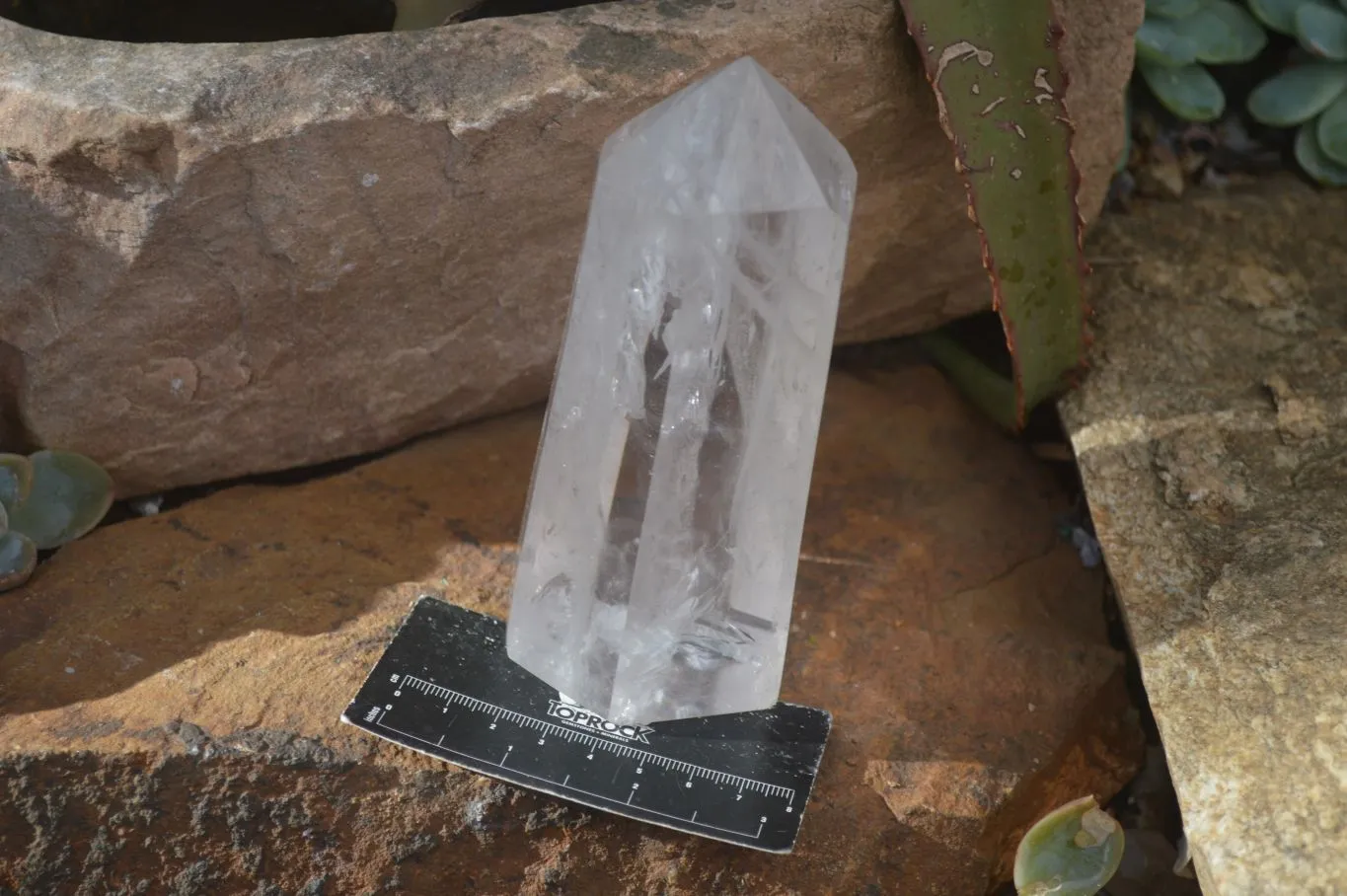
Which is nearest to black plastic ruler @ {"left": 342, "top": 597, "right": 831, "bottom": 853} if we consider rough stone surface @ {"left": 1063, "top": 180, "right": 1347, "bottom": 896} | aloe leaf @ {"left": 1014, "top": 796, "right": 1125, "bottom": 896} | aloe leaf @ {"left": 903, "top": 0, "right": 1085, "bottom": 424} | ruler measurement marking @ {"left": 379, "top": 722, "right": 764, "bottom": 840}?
ruler measurement marking @ {"left": 379, "top": 722, "right": 764, "bottom": 840}

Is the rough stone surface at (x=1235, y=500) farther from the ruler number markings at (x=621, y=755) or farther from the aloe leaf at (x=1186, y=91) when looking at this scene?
the ruler number markings at (x=621, y=755)

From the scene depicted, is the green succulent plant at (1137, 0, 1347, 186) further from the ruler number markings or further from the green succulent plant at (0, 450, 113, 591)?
the green succulent plant at (0, 450, 113, 591)

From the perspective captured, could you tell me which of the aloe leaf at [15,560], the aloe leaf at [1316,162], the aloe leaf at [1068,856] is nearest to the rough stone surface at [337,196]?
the aloe leaf at [15,560]

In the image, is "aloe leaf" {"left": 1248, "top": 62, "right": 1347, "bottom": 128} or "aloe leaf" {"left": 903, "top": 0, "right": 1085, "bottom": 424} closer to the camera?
"aloe leaf" {"left": 903, "top": 0, "right": 1085, "bottom": 424}

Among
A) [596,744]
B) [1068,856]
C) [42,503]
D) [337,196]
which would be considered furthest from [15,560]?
[1068,856]

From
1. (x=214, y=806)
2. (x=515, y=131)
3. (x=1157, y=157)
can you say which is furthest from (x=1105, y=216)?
(x=214, y=806)

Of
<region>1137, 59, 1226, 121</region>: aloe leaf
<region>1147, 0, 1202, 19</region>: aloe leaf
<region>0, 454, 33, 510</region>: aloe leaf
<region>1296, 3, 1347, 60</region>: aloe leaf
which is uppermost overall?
<region>0, 454, 33, 510</region>: aloe leaf
